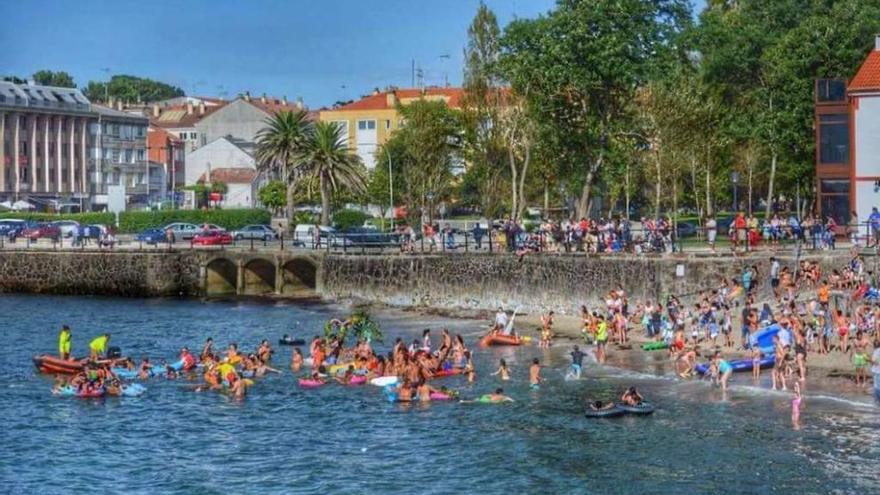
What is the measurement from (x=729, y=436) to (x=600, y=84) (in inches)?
1358

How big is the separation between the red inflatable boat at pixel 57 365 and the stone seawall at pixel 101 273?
2636cm

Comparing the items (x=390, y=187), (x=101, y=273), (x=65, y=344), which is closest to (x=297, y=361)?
(x=65, y=344)

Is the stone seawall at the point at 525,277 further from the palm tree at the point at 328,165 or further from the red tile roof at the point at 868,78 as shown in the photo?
the palm tree at the point at 328,165

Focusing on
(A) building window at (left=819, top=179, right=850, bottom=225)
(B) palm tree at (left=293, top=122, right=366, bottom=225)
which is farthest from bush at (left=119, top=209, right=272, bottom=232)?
(A) building window at (left=819, top=179, right=850, bottom=225)

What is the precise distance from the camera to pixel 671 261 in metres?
56.1

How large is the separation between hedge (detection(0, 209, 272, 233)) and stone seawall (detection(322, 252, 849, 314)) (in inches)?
1179

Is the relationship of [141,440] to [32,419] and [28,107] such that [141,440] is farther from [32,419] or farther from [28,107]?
[28,107]

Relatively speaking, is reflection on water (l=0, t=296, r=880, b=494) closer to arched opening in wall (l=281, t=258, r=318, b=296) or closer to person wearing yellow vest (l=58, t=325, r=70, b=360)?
person wearing yellow vest (l=58, t=325, r=70, b=360)

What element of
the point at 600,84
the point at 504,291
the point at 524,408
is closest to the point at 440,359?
the point at 524,408

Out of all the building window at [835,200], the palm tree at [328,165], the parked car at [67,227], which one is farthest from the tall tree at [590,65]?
the parked car at [67,227]

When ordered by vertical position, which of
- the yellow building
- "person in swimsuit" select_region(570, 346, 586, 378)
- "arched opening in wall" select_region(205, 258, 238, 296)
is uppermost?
the yellow building

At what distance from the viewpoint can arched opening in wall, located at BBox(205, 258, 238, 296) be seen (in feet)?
250

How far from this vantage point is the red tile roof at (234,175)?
13412cm

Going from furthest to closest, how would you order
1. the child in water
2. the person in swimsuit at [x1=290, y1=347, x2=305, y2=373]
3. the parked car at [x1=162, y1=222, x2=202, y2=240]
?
the parked car at [x1=162, y1=222, x2=202, y2=240] < the person in swimsuit at [x1=290, y1=347, x2=305, y2=373] < the child in water
